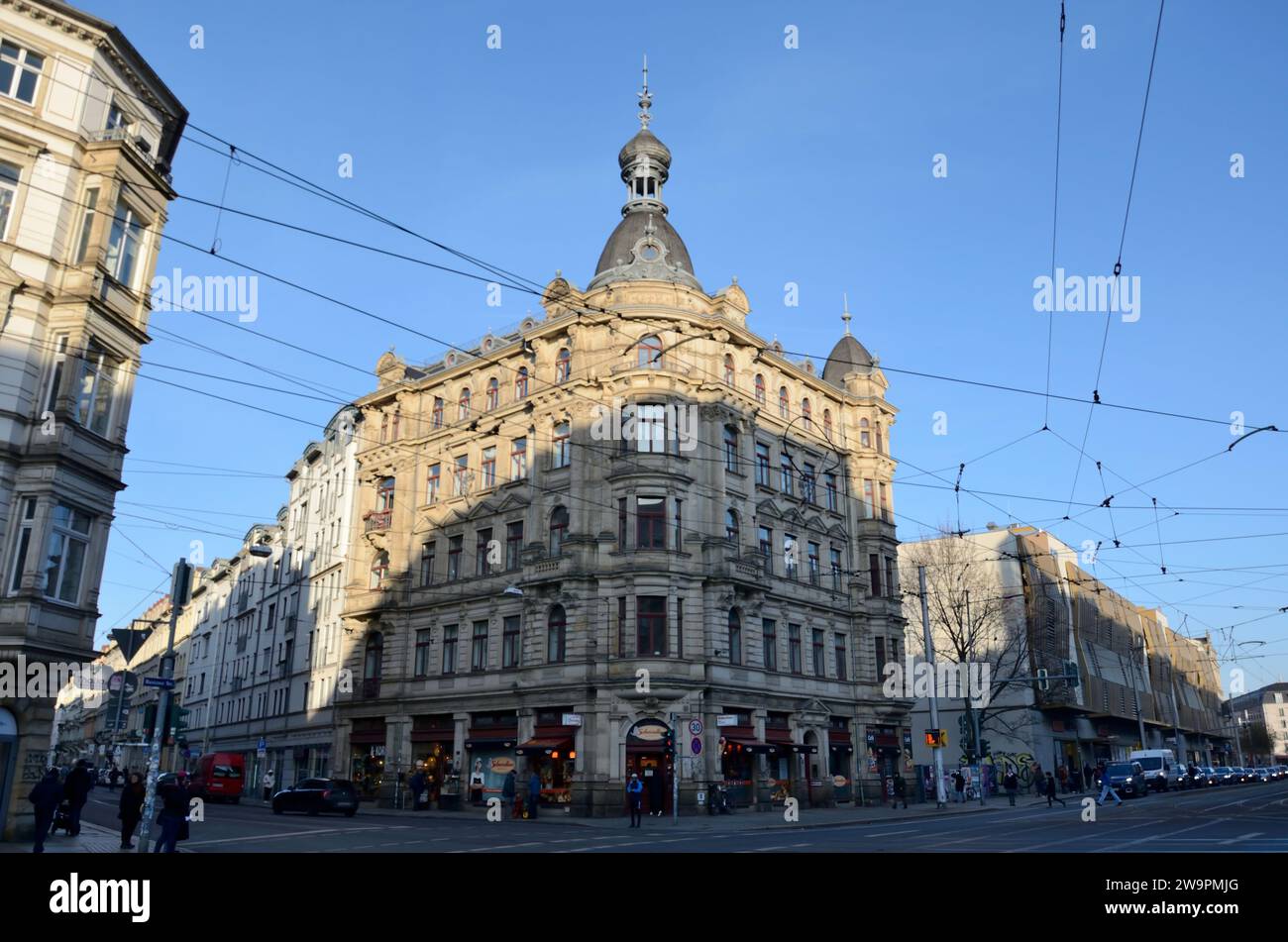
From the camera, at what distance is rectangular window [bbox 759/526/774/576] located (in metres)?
43.2

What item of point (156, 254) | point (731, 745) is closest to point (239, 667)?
point (731, 745)

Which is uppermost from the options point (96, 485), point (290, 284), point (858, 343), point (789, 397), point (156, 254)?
point (858, 343)

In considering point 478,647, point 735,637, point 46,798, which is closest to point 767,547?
point 735,637

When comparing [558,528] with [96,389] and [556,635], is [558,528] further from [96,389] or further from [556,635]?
[96,389]

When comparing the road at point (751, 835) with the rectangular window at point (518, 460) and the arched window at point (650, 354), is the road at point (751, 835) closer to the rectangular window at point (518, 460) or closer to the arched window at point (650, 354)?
the rectangular window at point (518, 460)

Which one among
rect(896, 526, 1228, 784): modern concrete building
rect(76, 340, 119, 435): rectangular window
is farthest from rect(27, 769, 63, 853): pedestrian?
rect(896, 526, 1228, 784): modern concrete building

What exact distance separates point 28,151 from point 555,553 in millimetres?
24832

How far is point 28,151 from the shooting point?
20250 millimetres

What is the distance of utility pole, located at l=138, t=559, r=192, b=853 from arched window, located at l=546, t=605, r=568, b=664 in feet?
73.8

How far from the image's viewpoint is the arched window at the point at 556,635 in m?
38.9

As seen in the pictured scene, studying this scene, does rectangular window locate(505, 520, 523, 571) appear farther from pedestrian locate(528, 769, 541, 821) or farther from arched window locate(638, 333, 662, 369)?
pedestrian locate(528, 769, 541, 821)

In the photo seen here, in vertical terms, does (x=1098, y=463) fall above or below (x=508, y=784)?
above

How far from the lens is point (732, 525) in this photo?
137ft
